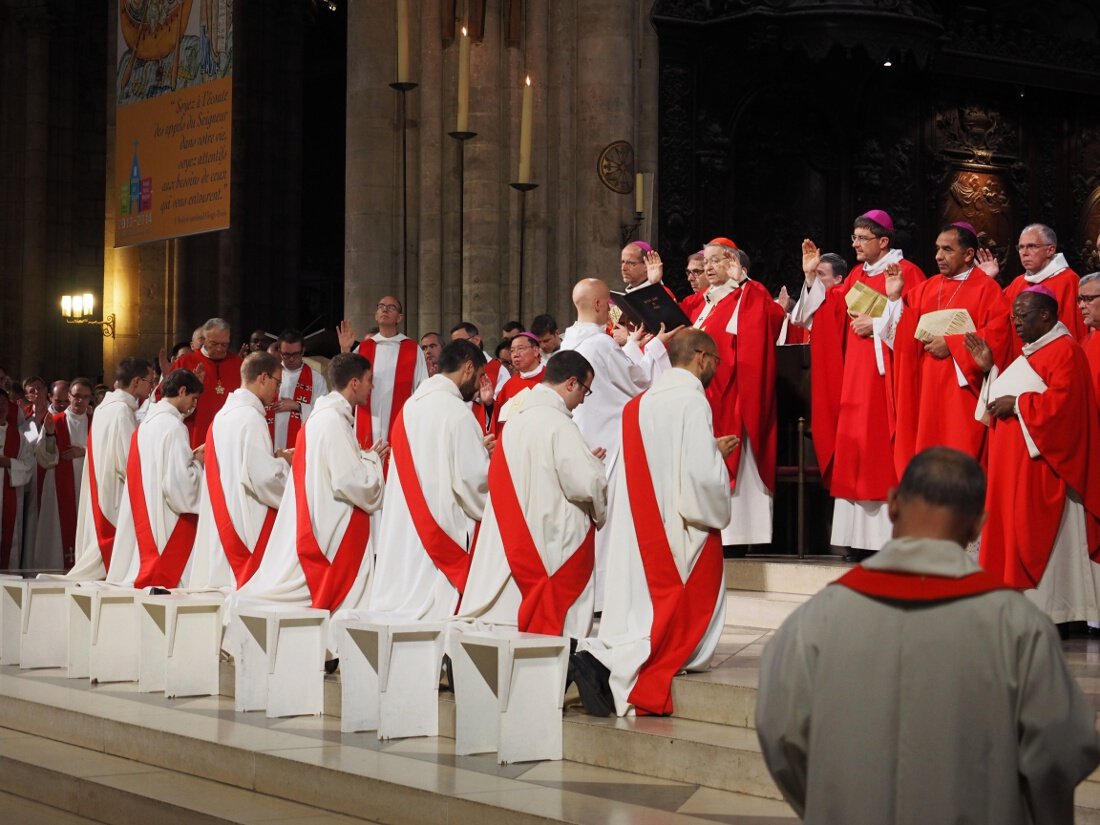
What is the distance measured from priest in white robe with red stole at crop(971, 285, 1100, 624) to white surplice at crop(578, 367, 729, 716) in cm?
147

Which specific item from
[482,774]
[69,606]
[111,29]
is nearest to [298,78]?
[111,29]

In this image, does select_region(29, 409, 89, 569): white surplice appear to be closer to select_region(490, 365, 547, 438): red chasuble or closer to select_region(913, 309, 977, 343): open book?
select_region(490, 365, 547, 438): red chasuble

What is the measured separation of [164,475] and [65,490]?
583 cm

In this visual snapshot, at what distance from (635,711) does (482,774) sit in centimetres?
78

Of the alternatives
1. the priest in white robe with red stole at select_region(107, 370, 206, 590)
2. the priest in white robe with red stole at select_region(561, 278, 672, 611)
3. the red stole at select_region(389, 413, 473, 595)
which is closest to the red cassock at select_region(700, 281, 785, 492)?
the priest in white robe with red stole at select_region(561, 278, 672, 611)

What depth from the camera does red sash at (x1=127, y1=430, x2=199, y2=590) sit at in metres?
9.82

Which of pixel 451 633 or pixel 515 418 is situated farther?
pixel 515 418

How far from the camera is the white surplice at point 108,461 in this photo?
1056 cm

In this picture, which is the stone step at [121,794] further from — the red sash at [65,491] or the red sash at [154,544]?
the red sash at [65,491]

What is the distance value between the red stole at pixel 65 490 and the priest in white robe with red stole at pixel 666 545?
8976mm

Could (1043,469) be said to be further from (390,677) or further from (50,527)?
(50,527)

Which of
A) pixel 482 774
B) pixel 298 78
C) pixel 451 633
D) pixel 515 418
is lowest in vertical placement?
pixel 482 774

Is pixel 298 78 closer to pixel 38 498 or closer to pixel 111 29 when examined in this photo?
pixel 111 29

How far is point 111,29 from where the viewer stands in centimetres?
1705
